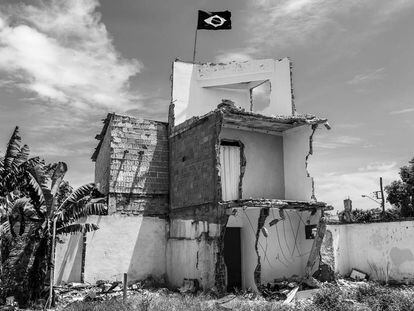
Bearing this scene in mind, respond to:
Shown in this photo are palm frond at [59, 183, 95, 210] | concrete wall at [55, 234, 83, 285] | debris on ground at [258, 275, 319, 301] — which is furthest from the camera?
concrete wall at [55, 234, 83, 285]

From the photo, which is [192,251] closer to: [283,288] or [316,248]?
[283,288]

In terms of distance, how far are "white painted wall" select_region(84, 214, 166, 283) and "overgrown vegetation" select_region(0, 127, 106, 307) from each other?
8.49 feet

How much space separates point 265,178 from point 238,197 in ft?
5.80

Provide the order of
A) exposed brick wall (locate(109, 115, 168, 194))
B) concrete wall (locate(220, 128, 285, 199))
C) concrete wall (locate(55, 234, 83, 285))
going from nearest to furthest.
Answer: concrete wall (locate(55, 234, 83, 285))
concrete wall (locate(220, 128, 285, 199))
exposed brick wall (locate(109, 115, 168, 194))

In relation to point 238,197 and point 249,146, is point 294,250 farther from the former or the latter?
point 249,146

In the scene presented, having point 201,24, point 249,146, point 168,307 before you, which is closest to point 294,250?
point 249,146

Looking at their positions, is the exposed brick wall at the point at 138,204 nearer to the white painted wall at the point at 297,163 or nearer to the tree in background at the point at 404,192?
the white painted wall at the point at 297,163

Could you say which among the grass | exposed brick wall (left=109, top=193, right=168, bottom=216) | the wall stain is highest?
exposed brick wall (left=109, top=193, right=168, bottom=216)

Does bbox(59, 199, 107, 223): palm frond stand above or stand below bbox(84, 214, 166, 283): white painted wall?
above

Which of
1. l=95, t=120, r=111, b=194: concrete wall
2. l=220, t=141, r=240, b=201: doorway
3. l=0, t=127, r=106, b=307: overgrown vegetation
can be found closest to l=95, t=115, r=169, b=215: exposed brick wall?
l=95, t=120, r=111, b=194: concrete wall

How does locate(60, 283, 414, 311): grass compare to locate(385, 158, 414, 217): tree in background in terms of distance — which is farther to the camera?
locate(385, 158, 414, 217): tree in background

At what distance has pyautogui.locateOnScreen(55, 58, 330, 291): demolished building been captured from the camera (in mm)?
16344

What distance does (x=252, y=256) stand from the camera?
1628cm

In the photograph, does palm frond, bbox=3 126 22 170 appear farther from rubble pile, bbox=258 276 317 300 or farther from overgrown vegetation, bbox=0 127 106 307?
rubble pile, bbox=258 276 317 300
